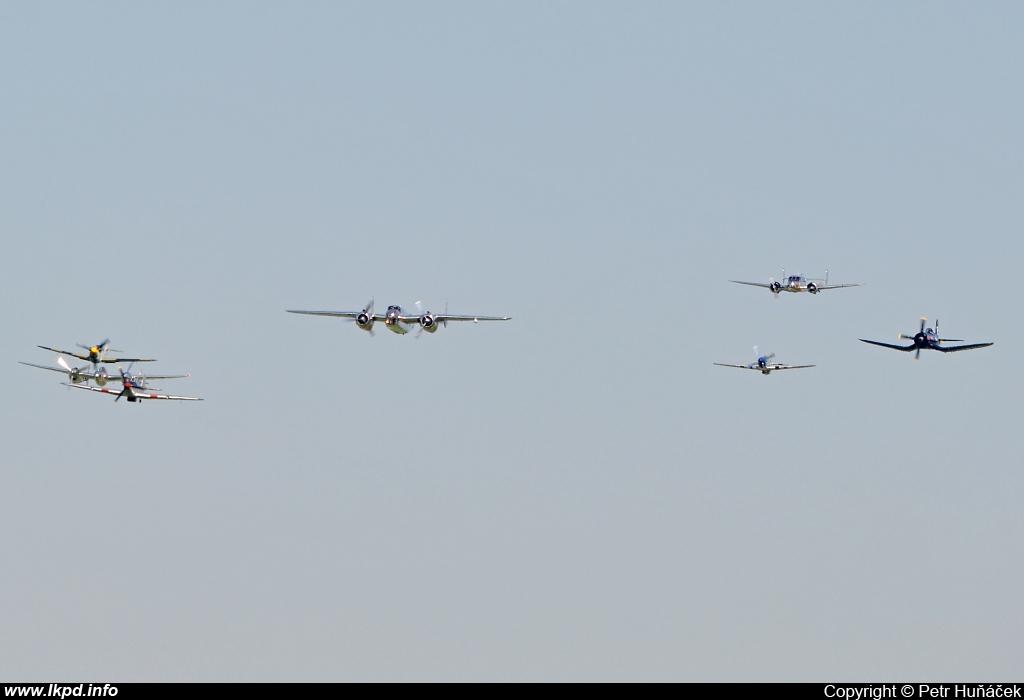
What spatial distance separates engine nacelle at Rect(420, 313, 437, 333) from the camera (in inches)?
6978

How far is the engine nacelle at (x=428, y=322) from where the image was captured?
6978 inches

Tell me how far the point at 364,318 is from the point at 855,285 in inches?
1916

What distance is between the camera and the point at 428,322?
17738 cm
